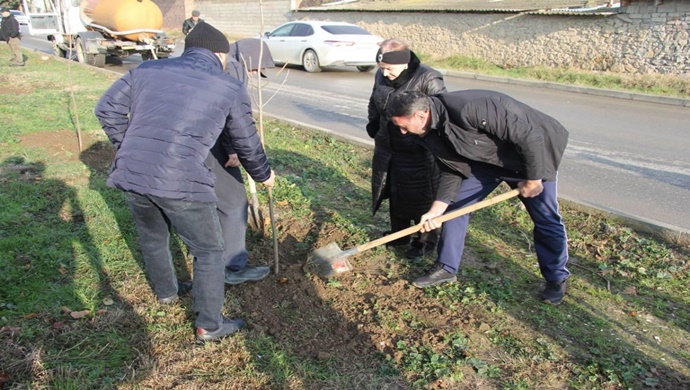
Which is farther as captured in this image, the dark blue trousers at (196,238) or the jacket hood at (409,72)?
the jacket hood at (409,72)

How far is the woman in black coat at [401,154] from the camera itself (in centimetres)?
346

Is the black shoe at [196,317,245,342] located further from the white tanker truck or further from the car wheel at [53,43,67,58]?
the car wheel at [53,43,67,58]

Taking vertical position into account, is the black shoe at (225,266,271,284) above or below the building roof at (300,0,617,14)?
below

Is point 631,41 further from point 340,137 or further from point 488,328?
point 488,328

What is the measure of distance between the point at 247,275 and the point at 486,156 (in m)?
1.74

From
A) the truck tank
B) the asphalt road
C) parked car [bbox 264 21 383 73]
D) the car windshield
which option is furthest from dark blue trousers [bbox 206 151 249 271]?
the truck tank

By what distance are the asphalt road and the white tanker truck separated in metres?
3.49

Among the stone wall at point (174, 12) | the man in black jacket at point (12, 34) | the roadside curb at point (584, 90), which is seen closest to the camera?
the roadside curb at point (584, 90)

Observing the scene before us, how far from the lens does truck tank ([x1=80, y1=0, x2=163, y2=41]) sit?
13.6 metres

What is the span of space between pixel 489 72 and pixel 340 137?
9303mm

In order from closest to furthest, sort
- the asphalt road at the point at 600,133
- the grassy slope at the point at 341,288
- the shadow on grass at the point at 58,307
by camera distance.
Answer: the shadow on grass at the point at 58,307 < the grassy slope at the point at 341,288 < the asphalt road at the point at 600,133

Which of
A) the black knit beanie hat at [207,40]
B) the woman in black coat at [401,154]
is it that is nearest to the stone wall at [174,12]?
the woman in black coat at [401,154]

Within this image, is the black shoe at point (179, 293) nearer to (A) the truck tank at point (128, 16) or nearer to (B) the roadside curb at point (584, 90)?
(B) the roadside curb at point (584, 90)

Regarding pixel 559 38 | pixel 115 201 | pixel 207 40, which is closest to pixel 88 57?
pixel 115 201
